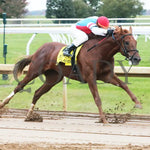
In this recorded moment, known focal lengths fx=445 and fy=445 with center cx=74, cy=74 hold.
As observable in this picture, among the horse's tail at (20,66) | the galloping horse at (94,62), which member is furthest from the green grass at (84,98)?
the galloping horse at (94,62)

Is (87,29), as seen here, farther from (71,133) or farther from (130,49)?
(71,133)

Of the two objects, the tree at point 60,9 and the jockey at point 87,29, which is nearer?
the jockey at point 87,29

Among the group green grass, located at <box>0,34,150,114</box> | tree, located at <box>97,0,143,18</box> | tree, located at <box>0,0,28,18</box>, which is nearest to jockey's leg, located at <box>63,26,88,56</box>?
green grass, located at <box>0,34,150,114</box>

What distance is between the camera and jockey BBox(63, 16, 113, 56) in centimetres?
631

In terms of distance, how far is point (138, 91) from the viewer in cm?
873

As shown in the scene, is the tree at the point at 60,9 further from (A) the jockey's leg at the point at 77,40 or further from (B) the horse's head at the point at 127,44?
(B) the horse's head at the point at 127,44

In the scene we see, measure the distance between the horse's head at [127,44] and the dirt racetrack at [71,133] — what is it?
35.8 inches

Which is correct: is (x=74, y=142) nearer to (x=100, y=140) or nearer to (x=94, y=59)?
Result: (x=100, y=140)

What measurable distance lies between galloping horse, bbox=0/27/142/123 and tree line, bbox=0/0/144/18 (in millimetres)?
28611

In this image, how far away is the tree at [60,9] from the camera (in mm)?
36312

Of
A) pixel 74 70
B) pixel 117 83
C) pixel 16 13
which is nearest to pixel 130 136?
pixel 117 83

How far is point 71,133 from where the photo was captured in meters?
5.41

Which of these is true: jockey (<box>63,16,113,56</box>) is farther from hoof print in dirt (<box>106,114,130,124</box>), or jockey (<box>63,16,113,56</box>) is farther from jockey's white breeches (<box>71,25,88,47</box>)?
hoof print in dirt (<box>106,114,130,124</box>)

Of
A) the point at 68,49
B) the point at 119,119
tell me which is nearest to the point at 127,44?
the point at 68,49
